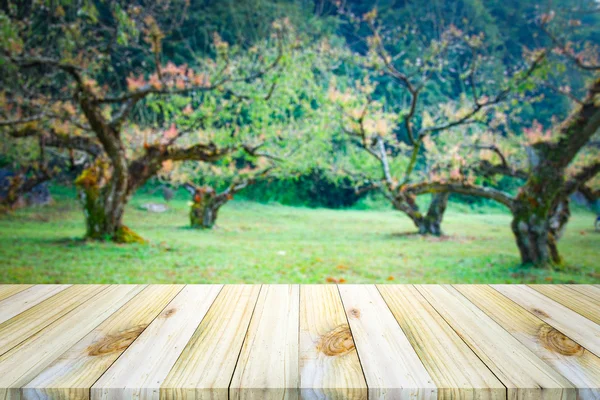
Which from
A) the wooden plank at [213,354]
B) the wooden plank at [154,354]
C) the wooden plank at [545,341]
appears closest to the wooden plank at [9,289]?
the wooden plank at [154,354]

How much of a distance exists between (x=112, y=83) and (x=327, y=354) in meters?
3.26

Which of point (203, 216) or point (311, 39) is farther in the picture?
point (203, 216)

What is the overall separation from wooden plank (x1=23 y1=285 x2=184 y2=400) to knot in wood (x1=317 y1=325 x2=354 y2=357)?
1.67ft

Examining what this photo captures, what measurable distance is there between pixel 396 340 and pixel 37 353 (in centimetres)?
91

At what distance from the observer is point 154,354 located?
3.79 ft

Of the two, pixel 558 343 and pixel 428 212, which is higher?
pixel 428 212

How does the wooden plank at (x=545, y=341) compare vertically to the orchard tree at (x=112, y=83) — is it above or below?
below

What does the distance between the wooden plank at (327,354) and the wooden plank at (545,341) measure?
47cm

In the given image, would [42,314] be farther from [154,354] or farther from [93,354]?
[154,354]

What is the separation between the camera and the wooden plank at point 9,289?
1.71 metres

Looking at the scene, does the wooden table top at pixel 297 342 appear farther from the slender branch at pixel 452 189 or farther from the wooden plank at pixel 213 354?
the slender branch at pixel 452 189

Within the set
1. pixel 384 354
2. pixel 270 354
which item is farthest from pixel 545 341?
pixel 270 354

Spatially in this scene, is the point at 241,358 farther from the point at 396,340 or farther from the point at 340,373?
the point at 396,340

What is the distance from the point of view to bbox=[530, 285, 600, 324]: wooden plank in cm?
156
